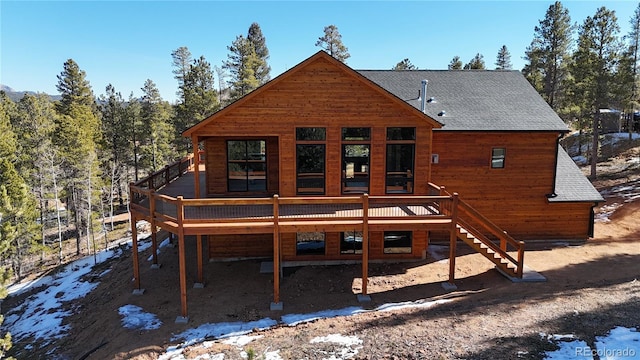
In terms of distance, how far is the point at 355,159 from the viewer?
537 inches

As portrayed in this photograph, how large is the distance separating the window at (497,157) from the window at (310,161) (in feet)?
24.1

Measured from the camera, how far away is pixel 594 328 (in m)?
8.31

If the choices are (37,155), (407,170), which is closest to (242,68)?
(37,155)

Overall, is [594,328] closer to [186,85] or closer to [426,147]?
[426,147]

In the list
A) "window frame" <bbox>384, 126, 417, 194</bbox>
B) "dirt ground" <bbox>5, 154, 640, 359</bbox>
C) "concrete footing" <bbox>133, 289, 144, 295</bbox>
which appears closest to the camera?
"dirt ground" <bbox>5, 154, 640, 359</bbox>

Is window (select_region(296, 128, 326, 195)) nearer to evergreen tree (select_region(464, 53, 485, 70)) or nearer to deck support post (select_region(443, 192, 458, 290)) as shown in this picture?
deck support post (select_region(443, 192, 458, 290))

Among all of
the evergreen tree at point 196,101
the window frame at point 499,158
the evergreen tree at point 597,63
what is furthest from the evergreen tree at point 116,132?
the evergreen tree at point 597,63

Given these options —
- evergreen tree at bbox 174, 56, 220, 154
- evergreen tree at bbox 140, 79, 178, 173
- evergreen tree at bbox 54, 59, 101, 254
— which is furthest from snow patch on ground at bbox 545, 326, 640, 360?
evergreen tree at bbox 140, 79, 178, 173

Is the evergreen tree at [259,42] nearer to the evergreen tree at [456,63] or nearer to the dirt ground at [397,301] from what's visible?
the evergreen tree at [456,63]

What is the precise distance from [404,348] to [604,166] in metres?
31.8

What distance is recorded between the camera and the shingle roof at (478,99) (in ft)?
52.0

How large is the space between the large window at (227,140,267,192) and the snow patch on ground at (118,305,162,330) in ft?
16.2

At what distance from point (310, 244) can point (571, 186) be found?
38.4 ft

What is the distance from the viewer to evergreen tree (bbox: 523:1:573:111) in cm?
3512
